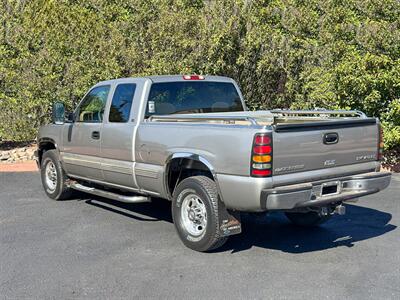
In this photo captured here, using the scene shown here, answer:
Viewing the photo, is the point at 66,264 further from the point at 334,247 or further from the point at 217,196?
the point at 334,247

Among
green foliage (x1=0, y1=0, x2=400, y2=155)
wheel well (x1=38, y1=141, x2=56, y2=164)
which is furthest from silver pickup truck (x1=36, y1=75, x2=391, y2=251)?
green foliage (x1=0, y1=0, x2=400, y2=155)

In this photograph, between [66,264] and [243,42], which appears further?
[243,42]

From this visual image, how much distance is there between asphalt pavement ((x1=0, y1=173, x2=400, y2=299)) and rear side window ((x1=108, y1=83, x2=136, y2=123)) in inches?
56.0

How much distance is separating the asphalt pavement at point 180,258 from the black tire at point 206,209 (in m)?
0.14

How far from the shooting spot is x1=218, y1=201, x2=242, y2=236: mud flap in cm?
524

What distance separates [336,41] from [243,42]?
94.1 inches

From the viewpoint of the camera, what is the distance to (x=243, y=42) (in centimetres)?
1307

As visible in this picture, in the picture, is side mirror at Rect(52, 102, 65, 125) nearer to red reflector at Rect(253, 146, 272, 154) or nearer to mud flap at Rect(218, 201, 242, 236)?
mud flap at Rect(218, 201, 242, 236)

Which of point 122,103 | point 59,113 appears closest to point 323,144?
point 122,103

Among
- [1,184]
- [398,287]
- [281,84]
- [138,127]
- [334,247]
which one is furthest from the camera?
[281,84]

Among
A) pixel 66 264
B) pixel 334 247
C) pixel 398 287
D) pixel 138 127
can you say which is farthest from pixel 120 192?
pixel 398 287

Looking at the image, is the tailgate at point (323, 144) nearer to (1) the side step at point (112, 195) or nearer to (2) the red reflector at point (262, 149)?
(2) the red reflector at point (262, 149)

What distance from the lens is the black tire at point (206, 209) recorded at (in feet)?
17.2

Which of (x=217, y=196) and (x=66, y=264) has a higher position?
(x=217, y=196)
